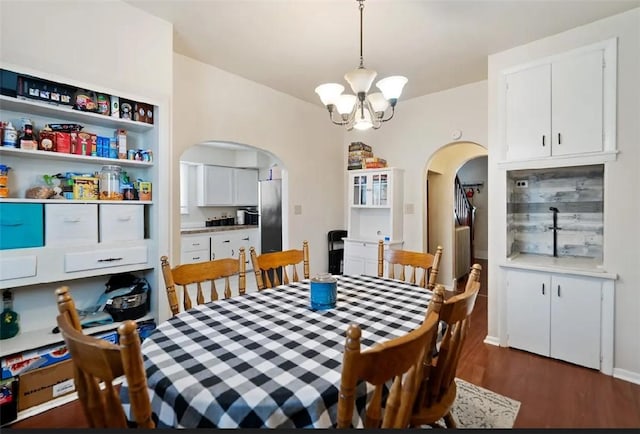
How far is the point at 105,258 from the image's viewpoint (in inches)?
83.4

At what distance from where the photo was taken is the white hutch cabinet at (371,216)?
13.3ft

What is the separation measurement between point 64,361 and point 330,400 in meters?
2.00

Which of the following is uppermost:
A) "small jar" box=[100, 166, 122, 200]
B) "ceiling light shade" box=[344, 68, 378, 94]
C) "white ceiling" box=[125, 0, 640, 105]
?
"white ceiling" box=[125, 0, 640, 105]

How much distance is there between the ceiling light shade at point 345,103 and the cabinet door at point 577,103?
1813 mm

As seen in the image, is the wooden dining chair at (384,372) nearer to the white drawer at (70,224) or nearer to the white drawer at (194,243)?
the white drawer at (70,224)

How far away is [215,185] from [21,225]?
4371mm

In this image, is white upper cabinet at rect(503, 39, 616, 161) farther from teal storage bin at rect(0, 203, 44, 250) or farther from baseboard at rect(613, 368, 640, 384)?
teal storage bin at rect(0, 203, 44, 250)

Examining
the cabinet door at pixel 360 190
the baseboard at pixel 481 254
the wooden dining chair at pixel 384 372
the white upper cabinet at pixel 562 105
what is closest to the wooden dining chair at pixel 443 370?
the wooden dining chair at pixel 384 372

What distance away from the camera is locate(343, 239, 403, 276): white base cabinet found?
408cm

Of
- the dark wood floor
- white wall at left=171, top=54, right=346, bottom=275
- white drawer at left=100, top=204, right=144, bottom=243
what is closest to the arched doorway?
white wall at left=171, top=54, right=346, bottom=275

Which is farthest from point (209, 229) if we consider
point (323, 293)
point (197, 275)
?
point (323, 293)

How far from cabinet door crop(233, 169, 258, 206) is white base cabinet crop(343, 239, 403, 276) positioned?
3.05 m

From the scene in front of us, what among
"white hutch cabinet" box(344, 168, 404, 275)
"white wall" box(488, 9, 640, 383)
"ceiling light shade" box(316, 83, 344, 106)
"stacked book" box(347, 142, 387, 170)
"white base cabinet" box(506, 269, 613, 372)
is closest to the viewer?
"ceiling light shade" box(316, 83, 344, 106)

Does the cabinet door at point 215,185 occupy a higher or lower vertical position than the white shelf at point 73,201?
higher
